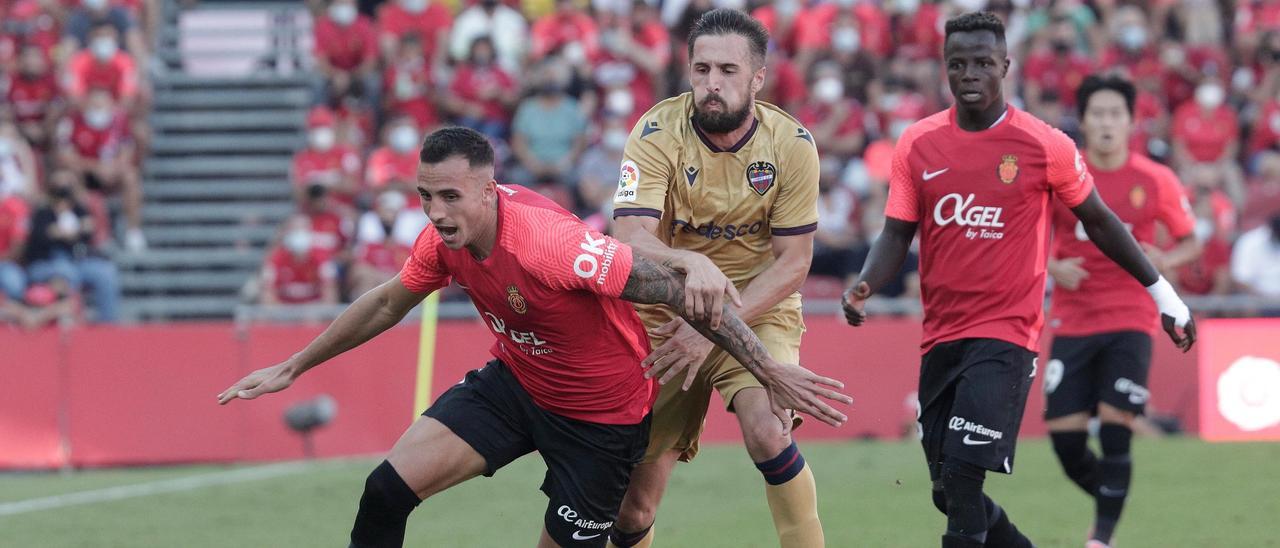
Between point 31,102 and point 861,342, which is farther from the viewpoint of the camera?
point 31,102

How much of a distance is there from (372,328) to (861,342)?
915cm

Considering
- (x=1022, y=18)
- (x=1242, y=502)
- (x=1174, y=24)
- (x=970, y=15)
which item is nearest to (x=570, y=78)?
(x=1022, y=18)

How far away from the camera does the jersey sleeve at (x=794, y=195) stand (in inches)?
287

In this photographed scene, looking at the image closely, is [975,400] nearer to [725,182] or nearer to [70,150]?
[725,182]

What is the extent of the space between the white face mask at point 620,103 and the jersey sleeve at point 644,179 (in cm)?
1121

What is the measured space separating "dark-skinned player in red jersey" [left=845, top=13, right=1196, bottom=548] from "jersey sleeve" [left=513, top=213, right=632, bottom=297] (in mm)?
1597

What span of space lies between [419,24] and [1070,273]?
12.6 metres

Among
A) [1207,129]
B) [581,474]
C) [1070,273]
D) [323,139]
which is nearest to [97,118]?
[323,139]

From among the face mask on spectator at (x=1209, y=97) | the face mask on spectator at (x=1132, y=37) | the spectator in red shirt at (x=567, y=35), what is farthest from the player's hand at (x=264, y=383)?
the face mask on spectator at (x=1132, y=37)

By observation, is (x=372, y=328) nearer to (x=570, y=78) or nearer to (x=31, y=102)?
(x=570, y=78)

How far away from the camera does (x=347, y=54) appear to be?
66.8 ft

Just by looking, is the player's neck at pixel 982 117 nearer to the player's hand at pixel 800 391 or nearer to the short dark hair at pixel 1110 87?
the player's hand at pixel 800 391

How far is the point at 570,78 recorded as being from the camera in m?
19.3

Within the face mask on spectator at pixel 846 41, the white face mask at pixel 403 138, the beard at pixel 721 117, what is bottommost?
the white face mask at pixel 403 138
